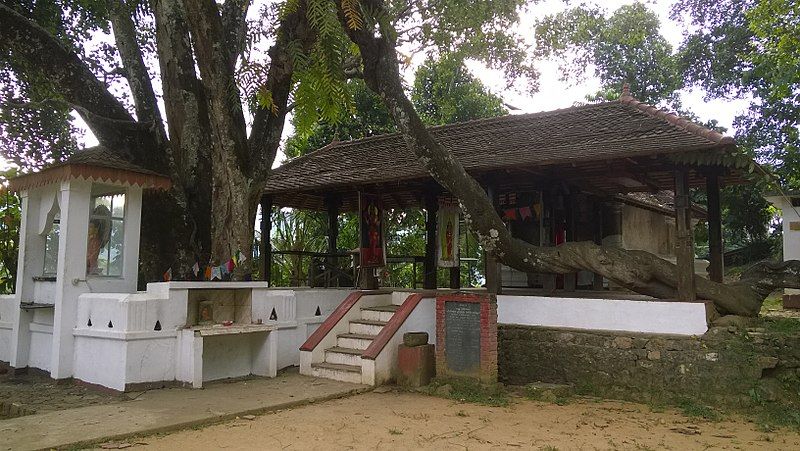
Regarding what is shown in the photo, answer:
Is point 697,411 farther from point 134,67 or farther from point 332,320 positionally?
point 134,67

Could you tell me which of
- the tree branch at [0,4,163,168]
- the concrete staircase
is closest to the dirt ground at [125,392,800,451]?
the concrete staircase

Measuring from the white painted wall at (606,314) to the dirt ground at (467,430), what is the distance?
1.24 m

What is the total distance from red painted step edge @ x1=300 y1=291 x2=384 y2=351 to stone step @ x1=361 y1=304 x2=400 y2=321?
0.86 feet

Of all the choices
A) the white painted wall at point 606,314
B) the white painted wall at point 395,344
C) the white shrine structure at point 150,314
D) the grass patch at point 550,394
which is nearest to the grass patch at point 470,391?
the grass patch at point 550,394

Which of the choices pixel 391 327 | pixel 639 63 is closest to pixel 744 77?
pixel 639 63

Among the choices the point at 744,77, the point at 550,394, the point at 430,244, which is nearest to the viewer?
the point at 550,394

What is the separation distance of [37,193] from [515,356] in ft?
25.3

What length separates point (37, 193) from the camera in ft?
28.7

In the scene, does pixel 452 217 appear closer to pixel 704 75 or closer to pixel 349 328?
pixel 349 328

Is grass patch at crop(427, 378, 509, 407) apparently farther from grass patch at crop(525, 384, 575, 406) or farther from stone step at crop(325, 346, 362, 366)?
stone step at crop(325, 346, 362, 366)

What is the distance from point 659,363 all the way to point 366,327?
4.34m

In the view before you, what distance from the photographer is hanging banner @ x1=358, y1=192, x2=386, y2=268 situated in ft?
37.9

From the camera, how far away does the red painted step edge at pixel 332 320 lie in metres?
8.76

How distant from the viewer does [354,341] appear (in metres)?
8.96
